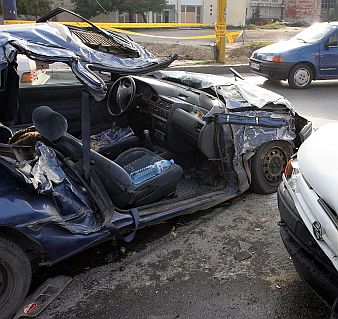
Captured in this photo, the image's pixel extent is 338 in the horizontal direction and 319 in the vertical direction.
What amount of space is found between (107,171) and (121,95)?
162 centimetres

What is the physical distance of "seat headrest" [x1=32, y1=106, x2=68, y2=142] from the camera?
3152mm

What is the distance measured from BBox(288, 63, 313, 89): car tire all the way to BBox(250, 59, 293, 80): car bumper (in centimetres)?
14

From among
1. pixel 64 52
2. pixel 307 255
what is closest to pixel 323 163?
pixel 307 255

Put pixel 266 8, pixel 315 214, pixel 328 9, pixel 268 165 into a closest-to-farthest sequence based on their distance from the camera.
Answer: pixel 315 214 → pixel 268 165 → pixel 266 8 → pixel 328 9

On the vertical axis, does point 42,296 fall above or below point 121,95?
below

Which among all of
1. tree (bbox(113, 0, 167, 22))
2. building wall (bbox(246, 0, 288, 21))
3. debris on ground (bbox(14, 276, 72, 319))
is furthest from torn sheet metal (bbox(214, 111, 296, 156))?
building wall (bbox(246, 0, 288, 21))

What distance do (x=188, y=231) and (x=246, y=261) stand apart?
2.08 ft

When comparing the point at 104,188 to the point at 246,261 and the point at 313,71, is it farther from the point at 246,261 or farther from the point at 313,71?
the point at 313,71

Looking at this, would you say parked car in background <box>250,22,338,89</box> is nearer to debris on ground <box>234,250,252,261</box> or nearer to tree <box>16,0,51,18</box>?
debris on ground <box>234,250,252,261</box>

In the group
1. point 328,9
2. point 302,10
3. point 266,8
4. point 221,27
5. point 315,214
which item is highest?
point 266,8

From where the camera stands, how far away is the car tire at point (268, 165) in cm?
421

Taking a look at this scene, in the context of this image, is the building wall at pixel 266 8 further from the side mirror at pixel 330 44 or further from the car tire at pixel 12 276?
the car tire at pixel 12 276

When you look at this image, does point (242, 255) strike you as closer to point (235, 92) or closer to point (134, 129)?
point (235, 92)

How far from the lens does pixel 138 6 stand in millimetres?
39469
